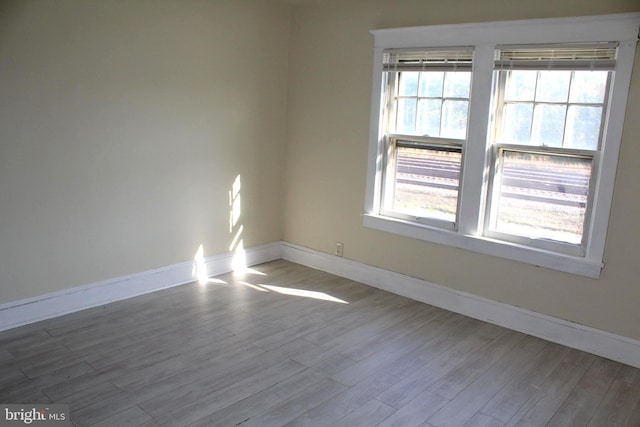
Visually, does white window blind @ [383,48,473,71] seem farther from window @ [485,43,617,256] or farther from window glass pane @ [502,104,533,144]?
window glass pane @ [502,104,533,144]

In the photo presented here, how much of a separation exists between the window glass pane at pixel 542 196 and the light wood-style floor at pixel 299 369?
0.81 meters

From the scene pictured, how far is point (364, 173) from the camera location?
4938 mm

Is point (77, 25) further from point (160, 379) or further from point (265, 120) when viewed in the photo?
point (160, 379)

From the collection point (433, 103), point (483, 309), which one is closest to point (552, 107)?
point (433, 103)

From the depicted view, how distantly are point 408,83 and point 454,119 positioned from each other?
0.54 m

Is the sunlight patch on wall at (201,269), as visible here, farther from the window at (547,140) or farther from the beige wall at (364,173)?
the window at (547,140)

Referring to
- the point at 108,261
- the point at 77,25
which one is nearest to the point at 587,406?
the point at 108,261

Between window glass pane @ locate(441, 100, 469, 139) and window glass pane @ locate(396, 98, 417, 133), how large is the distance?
0.28m

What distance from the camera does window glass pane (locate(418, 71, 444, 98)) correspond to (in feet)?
14.4

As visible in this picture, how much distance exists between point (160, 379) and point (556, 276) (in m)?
2.79

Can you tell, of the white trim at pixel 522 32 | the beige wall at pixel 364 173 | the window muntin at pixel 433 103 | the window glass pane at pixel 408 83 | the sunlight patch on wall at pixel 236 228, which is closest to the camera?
the white trim at pixel 522 32

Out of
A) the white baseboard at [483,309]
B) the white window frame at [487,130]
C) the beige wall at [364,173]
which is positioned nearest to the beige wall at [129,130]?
the beige wall at [364,173]

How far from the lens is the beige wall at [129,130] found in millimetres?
3672

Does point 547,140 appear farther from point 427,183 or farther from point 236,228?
point 236,228
